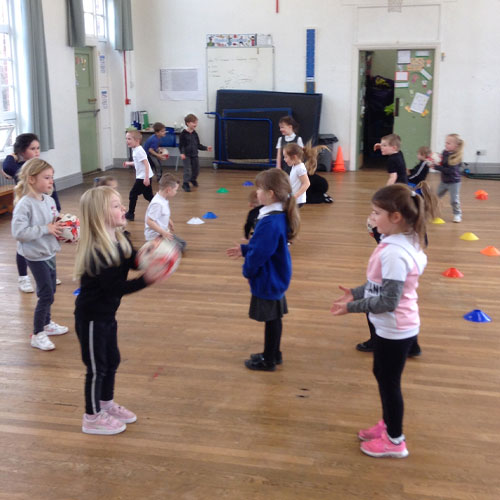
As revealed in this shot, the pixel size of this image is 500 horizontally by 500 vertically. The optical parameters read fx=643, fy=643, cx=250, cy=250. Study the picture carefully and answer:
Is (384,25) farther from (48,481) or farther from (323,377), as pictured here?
(48,481)

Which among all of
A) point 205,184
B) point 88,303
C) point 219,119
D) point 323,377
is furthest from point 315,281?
point 219,119

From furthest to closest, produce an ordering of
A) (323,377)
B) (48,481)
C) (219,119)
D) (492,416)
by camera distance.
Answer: (219,119)
(323,377)
(492,416)
(48,481)

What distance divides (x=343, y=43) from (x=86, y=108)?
5065 mm

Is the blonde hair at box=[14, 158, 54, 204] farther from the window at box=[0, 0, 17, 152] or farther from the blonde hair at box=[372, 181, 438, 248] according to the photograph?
the window at box=[0, 0, 17, 152]

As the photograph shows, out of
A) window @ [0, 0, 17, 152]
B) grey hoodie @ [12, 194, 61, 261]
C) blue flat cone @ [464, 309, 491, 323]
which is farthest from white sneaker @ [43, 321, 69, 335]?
window @ [0, 0, 17, 152]

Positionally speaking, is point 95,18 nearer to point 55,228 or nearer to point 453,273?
point 453,273

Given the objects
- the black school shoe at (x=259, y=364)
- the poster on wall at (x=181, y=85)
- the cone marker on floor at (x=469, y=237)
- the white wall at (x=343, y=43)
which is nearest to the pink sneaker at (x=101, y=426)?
the black school shoe at (x=259, y=364)

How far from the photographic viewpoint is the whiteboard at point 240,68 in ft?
41.7

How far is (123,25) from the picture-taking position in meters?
12.5

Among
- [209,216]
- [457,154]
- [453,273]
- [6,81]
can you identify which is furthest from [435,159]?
[6,81]

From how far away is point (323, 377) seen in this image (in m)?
3.91

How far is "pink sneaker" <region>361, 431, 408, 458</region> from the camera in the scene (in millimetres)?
3021

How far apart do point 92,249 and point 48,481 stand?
106cm

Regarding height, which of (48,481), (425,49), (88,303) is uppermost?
(425,49)
